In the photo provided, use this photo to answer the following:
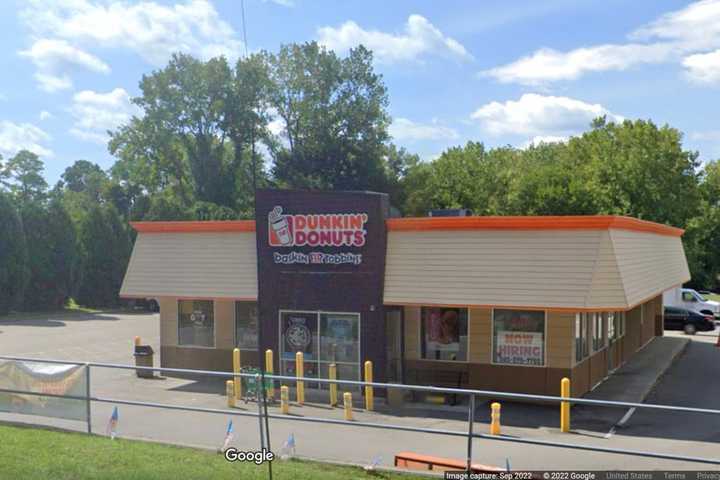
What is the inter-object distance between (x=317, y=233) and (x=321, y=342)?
3.08m

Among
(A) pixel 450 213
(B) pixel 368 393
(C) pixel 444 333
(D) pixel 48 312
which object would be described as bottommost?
(D) pixel 48 312

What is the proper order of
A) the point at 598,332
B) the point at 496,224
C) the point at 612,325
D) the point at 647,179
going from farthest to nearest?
the point at 647,179, the point at 612,325, the point at 598,332, the point at 496,224

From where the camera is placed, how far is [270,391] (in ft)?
65.2

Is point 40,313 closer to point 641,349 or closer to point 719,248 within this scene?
point 641,349

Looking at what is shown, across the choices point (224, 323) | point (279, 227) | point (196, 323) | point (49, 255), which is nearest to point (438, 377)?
point (279, 227)

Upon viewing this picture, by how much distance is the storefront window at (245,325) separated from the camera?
24.1m

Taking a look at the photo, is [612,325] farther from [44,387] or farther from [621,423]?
[44,387]

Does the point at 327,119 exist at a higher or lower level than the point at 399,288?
higher

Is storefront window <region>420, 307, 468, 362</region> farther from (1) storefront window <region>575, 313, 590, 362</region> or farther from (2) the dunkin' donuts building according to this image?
(1) storefront window <region>575, 313, 590, 362</region>

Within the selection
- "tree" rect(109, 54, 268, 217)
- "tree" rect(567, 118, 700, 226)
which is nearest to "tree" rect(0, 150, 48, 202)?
"tree" rect(109, 54, 268, 217)

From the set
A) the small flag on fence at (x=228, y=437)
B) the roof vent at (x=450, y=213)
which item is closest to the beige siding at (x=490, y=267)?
the roof vent at (x=450, y=213)

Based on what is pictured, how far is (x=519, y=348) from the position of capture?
20.8 m

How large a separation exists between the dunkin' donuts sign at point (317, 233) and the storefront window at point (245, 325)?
8.53 ft

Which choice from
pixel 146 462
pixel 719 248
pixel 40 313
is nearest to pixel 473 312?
pixel 146 462
